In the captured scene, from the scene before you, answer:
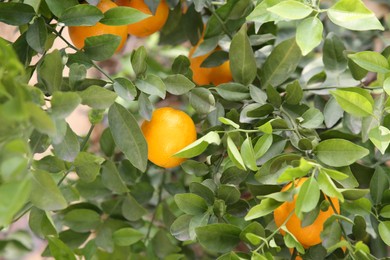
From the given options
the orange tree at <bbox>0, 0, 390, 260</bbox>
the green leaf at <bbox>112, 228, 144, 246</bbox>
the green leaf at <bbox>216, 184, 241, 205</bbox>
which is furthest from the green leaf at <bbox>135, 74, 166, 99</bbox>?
the green leaf at <bbox>112, 228, 144, 246</bbox>

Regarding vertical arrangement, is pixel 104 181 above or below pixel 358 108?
below

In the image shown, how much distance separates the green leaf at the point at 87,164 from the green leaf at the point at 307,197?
0.21 metres

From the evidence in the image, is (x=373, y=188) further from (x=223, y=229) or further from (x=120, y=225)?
(x=120, y=225)

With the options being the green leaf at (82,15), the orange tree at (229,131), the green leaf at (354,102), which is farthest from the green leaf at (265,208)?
the green leaf at (82,15)

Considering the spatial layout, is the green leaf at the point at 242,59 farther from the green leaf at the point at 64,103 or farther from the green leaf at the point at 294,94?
the green leaf at the point at 64,103

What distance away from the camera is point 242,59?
635 mm

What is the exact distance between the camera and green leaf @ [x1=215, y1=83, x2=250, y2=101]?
629 millimetres

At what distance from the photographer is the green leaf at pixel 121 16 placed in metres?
0.57

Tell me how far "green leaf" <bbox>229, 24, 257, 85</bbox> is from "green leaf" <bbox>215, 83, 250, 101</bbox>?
1cm

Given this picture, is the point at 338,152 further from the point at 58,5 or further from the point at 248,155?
the point at 58,5

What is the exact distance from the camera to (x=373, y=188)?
0.63m

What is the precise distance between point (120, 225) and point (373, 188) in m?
0.31

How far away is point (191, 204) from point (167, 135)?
0.07 metres

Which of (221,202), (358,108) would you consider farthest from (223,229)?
(358,108)
